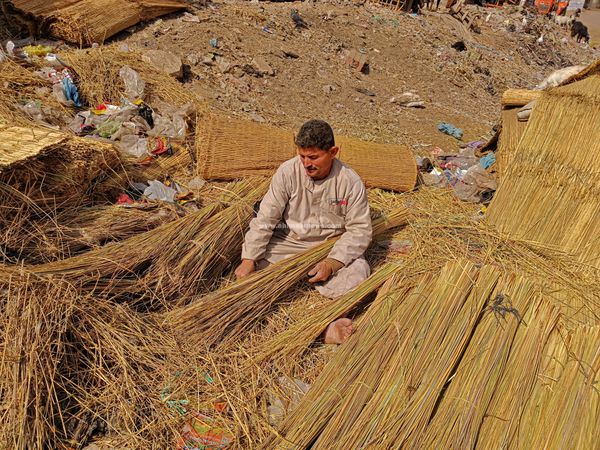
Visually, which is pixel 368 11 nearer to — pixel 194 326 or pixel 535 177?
pixel 535 177

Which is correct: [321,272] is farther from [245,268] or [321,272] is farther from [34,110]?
[34,110]

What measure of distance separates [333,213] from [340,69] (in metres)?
5.47

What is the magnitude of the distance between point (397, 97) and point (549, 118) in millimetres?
4003

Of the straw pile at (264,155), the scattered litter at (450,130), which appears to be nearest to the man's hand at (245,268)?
the straw pile at (264,155)

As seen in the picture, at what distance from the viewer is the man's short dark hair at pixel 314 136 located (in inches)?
93.7

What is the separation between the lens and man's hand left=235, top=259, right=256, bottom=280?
2561 millimetres

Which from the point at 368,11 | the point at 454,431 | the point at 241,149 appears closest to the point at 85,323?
the point at 454,431

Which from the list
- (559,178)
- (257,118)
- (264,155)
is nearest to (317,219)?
(264,155)

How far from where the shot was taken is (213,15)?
23.6 ft

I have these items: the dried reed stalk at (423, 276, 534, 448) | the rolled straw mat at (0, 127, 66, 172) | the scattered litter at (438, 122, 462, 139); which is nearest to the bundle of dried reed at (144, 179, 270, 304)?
the rolled straw mat at (0, 127, 66, 172)

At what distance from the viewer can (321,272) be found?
258cm

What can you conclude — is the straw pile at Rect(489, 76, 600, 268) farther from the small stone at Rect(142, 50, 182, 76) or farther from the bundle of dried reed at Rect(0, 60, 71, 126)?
the small stone at Rect(142, 50, 182, 76)

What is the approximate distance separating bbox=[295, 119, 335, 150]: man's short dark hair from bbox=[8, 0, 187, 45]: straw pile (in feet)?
14.2

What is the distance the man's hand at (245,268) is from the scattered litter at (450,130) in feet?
14.5
